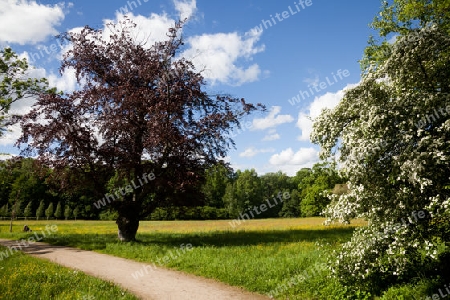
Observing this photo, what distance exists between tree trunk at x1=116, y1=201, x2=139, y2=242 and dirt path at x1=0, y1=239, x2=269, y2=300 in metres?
4.46

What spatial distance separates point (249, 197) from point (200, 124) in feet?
247

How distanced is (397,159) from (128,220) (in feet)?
54.3

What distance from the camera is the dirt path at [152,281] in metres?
8.83

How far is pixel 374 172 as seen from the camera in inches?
270

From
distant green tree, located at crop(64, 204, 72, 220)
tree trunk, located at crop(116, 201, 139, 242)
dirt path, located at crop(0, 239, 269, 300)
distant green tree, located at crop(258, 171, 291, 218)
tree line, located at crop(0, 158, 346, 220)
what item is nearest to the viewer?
dirt path, located at crop(0, 239, 269, 300)

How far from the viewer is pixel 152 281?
10266 millimetres

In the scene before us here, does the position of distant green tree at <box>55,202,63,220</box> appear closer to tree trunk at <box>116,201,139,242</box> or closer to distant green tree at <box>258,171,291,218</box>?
distant green tree at <box>258,171,291,218</box>

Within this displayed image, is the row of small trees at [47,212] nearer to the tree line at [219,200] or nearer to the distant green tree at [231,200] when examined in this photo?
the tree line at [219,200]

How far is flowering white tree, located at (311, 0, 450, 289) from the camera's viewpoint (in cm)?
643

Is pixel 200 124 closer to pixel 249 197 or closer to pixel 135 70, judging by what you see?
pixel 135 70

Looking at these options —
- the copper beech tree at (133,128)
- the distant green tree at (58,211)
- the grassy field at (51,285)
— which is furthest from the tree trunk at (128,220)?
the distant green tree at (58,211)

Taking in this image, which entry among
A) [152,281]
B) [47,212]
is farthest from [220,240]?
[47,212]

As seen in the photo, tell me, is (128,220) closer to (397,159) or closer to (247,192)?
(397,159)

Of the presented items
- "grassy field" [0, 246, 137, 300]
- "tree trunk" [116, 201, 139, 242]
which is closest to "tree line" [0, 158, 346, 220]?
"tree trunk" [116, 201, 139, 242]
